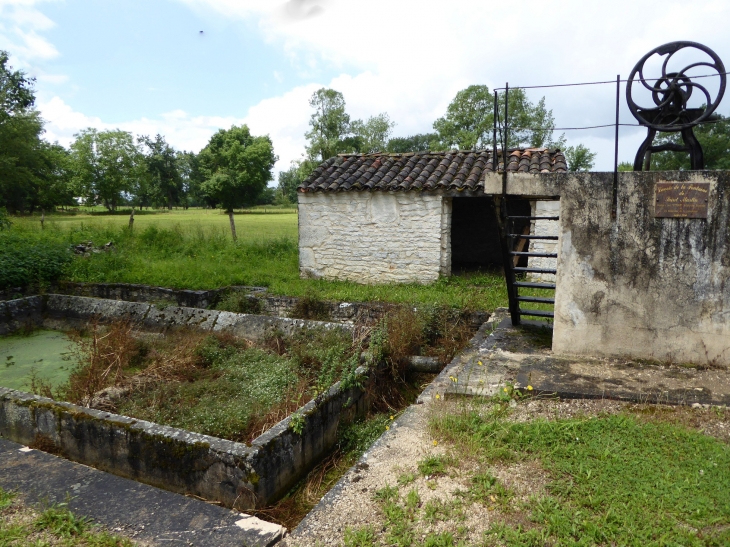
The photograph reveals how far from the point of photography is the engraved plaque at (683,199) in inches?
187

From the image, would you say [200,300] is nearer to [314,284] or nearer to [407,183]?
[314,284]

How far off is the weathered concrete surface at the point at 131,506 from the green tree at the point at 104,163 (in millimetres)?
17064

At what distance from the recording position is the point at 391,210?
11.0 m

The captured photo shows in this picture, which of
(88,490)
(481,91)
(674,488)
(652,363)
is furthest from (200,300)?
(481,91)

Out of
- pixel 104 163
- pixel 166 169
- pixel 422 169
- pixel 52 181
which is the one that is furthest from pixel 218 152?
pixel 166 169

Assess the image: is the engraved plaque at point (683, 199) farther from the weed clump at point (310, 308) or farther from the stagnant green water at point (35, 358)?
the stagnant green water at point (35, 358)

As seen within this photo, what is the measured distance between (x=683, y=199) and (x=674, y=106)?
1.05 metres

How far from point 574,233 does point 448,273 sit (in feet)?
19.0

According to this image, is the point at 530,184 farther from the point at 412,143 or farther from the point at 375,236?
the point at 412,143

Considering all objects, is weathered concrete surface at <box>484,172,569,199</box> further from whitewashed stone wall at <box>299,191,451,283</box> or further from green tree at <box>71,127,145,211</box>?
green tree at <box>71,127,145,211</box>

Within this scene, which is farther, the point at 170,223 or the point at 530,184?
the point at 170,223

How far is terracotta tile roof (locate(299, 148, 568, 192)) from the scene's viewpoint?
34.3ft

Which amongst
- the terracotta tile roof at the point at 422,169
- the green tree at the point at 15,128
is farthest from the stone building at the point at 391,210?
the green tree at the point at 15,128

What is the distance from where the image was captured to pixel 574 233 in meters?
5.17
